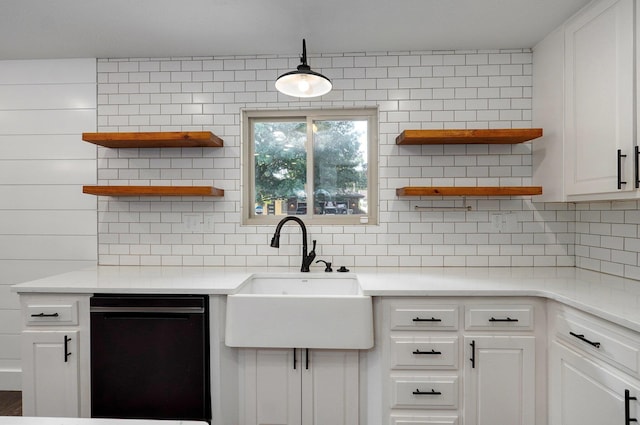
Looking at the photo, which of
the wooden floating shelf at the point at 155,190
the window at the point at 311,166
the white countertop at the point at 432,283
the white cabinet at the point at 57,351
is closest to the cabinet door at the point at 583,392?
the white countertop at the point at 432,283

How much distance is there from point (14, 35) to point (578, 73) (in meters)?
3.42

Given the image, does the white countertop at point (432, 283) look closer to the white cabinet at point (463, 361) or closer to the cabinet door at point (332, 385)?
the white cabinet at point (463, 361)

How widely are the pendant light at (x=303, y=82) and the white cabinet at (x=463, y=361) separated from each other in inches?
46.2

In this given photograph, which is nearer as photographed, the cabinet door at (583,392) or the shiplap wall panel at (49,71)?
the cabinet door at (583,392)

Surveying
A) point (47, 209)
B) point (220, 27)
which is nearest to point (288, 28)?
point (220, 27)

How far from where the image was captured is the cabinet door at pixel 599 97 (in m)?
1.64

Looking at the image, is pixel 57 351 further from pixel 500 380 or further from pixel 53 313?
pixel 500 380

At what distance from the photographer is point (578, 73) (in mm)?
1938

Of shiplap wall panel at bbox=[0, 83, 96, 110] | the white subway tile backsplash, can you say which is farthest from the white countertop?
shiplap wall panel at bbox=[0, 83, 96, 110]

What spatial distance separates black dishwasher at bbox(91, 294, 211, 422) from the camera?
1817 mm

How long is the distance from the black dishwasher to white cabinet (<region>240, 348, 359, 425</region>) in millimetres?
259

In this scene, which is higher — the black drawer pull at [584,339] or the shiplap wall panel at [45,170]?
the shiplap wall panel at [45,170]

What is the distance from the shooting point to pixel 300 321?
178cm

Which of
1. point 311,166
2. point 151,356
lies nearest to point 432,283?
point 311,166
